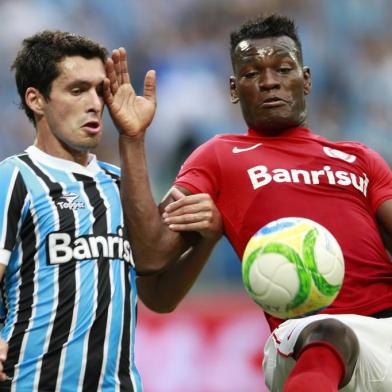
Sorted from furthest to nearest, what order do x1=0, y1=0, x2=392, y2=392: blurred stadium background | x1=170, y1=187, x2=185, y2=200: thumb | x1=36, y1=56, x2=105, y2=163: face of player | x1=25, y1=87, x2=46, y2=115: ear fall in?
1. x1=0, y1=0, x2=392, y2=392: blurred stadium background
2. x1=170, y1=187, x2=185, y2=200: thumb
3. x1=25, y1=87, x2=46, y2=115: ear
4. x1=36, y1=56, x2=105, y2=163: face of player

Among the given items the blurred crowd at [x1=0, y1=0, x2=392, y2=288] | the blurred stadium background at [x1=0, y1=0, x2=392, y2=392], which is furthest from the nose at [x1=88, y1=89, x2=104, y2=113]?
the blurred crowd at [x1=0, y1=0, x2=392, y2=288]

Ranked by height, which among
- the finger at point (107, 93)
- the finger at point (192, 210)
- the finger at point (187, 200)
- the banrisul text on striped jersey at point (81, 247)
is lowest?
the banrisul text on striped jersey at point (81, 247)

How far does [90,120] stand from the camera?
13.9ft

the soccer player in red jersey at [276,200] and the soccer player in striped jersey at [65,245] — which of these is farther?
the soccer player in red jersey at [276,200]

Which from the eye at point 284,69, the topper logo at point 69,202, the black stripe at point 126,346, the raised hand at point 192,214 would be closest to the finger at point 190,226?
the raised hand at point 192,214

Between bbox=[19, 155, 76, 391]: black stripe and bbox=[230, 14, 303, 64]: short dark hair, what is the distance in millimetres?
1375

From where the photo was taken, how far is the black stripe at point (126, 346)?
161 inches

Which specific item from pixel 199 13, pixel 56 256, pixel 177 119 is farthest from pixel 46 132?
pixel 199 13

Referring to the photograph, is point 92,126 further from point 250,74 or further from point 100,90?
point 250,74

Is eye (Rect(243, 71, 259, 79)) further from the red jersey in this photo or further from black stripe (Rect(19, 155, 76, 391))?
black stripe (Rect(19, 155, 76, 391))

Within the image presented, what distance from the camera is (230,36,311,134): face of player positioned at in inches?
184

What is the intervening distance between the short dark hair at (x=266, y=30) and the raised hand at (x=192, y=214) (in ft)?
2.73

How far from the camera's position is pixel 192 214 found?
4.47 meters

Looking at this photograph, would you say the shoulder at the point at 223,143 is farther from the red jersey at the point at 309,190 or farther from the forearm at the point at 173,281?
the forearm at the point at 173,281
